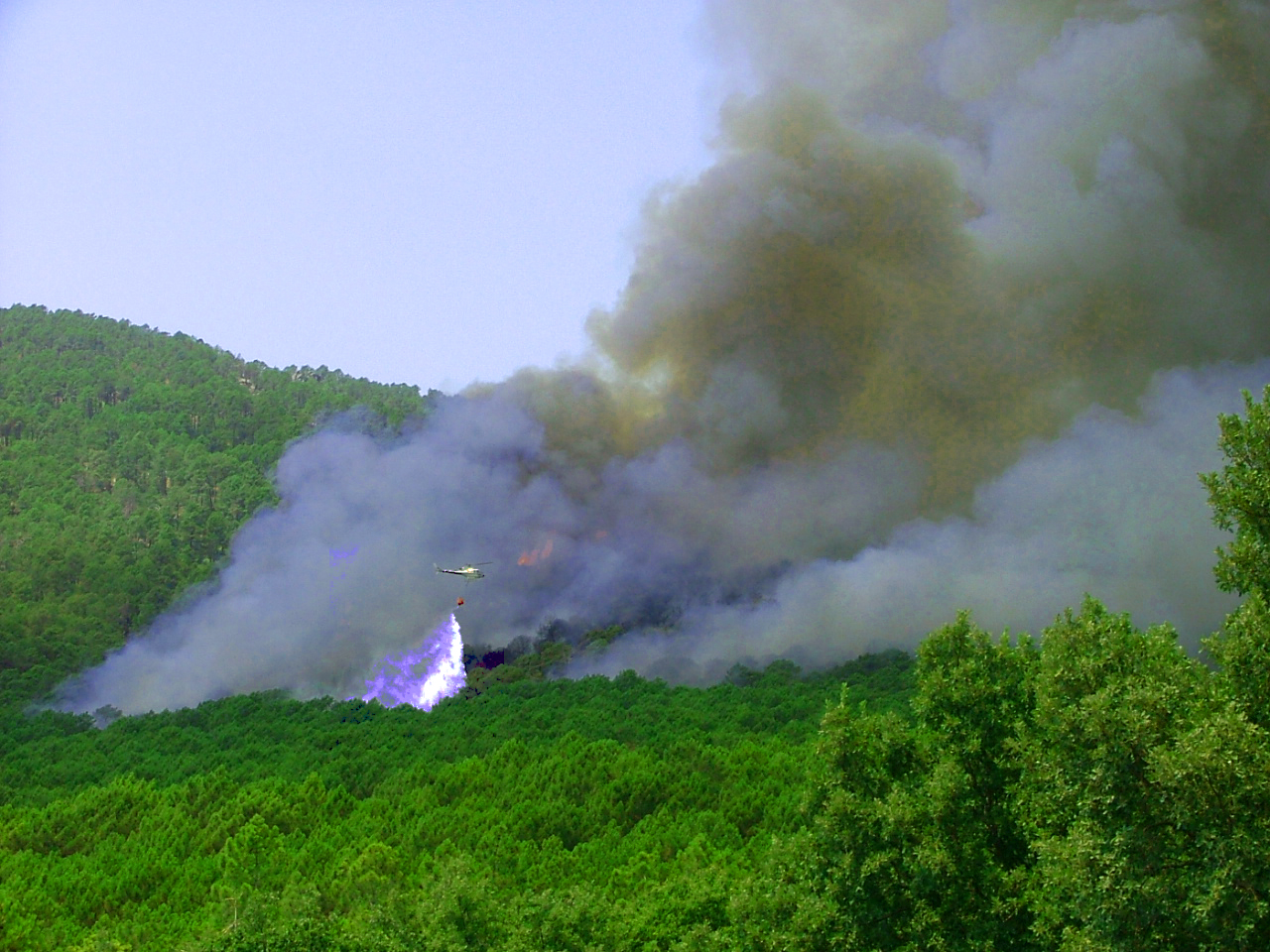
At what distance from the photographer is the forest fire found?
431ft

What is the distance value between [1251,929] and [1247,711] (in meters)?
4.34

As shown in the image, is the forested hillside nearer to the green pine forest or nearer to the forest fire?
the green pine forest

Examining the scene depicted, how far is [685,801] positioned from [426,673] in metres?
55.1

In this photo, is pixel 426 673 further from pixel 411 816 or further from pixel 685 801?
pixel 685 801

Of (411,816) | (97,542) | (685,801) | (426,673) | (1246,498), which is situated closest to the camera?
(1246,498)

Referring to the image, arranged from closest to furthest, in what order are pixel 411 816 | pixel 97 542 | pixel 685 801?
pixel 685 801 → pixel 411 816 → pixel 97 542

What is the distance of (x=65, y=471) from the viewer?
19600 cm

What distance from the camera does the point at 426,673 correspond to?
133 m

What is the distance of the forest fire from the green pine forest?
3.80m

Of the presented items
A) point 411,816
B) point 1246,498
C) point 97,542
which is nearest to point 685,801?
point 411,816

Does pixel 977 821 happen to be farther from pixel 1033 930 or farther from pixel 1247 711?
pixel 1247 711

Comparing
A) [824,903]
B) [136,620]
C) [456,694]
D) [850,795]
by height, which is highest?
[136,620]

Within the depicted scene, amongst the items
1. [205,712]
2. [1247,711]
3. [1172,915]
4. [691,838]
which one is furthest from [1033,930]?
[205,712]

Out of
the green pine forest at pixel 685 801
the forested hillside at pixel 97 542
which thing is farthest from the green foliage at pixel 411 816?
the forested hillside at pixel 97 542
